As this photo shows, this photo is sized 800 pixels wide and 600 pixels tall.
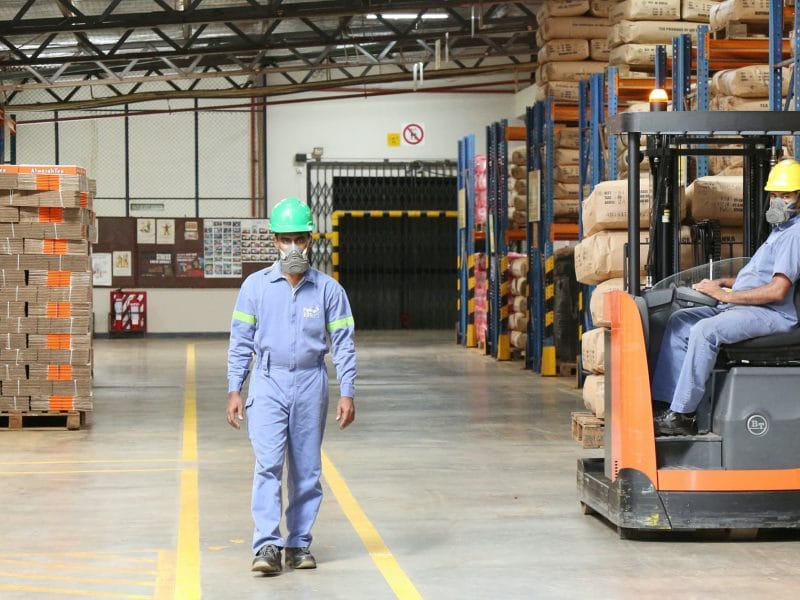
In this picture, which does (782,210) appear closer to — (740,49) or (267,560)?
(267,560)

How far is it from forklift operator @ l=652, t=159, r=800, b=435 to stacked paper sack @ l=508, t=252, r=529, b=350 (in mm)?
11513

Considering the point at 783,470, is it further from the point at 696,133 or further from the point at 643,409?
the point at 696,133

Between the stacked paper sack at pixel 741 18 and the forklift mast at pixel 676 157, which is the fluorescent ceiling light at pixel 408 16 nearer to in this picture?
the stacked paper sack at pixel 741 18

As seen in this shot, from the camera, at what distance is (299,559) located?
6.07 meters

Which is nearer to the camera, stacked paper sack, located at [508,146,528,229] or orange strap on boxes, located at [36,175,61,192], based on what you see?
orange strap on boxes, located at [36,175,61,192]

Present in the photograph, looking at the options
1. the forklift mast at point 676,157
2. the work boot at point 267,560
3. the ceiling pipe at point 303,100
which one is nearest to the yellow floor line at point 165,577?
the work boot at point 267,560

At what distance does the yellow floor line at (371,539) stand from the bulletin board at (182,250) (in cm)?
1825

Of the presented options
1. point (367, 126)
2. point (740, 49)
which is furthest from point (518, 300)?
point (367, 126)

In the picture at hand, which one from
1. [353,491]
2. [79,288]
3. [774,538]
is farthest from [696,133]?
[79,288]

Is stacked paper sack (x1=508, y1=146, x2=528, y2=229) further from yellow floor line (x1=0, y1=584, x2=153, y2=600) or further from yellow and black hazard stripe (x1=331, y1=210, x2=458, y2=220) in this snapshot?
yellow floor line (x1=0, y1=584, x2=153, y2=600)

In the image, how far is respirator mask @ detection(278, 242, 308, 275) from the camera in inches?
235

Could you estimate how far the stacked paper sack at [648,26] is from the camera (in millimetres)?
13625

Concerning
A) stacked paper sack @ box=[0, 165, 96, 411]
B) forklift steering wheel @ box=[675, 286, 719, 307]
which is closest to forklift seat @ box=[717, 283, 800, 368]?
forklift steering wheel @ box=[675, 286, 719, 307]

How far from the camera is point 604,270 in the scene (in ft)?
33.0
